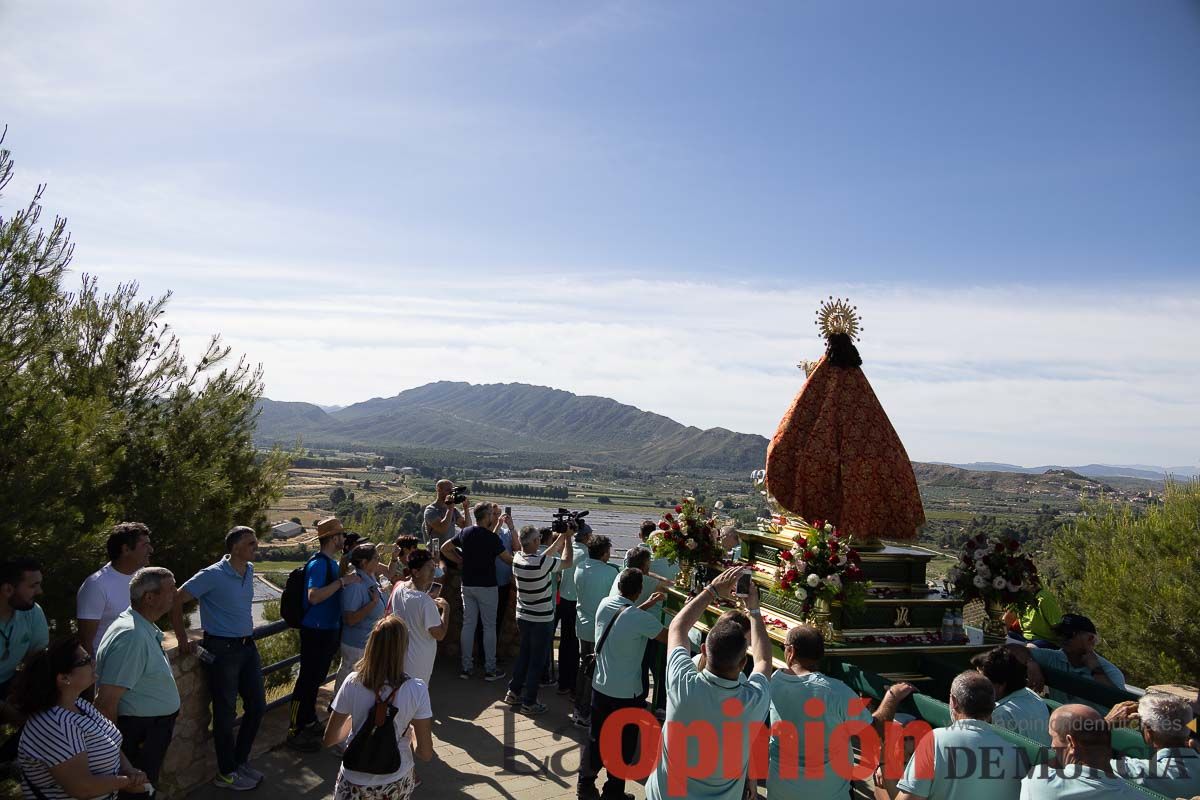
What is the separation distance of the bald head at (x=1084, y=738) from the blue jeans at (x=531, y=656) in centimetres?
493

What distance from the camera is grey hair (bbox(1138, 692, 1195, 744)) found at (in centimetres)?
354

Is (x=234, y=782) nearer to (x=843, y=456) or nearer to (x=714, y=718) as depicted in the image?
(x=714, y=718)

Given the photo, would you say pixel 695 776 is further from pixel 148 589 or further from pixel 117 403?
pixel 117 403

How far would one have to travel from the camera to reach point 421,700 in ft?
12.8

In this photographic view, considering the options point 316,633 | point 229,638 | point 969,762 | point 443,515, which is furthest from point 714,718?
point 443,515

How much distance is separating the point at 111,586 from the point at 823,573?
549 cm

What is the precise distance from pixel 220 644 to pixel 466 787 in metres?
2.14

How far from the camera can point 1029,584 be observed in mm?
7555

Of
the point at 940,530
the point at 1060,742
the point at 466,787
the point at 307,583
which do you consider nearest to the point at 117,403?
the point at 307,583

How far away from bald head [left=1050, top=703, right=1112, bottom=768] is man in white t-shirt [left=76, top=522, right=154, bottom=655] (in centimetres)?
523

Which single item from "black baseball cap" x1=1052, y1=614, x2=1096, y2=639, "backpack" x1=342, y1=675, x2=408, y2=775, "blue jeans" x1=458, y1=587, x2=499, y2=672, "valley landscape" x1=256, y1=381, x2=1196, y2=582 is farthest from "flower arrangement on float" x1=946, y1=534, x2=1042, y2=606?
"valley landscape" x1=256, y1=381, x2=1196, y2=582

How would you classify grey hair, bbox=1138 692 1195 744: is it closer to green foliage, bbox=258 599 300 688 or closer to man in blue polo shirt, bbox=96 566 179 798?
man in blue polo shirt, bbox=96 566 179 798

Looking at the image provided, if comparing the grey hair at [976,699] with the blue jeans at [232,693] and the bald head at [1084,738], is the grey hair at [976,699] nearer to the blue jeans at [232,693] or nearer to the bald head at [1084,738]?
the bald head at [1084,738]

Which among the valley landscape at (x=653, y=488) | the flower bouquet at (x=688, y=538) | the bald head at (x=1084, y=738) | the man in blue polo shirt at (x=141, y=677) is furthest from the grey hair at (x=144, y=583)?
the valley landscape at (x=653, y=488)
